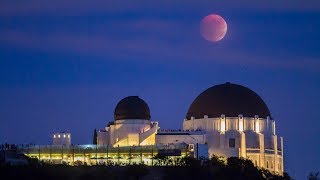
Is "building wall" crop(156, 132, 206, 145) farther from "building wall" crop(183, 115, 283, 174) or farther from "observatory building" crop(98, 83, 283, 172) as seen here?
"building wall" crop(183, 115, 283, 174)

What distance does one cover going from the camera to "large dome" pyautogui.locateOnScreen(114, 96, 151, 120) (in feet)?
644

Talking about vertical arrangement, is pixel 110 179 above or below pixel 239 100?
below

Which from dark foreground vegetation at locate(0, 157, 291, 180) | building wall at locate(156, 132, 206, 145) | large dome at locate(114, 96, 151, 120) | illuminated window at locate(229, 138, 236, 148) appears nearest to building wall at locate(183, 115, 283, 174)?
illuminated window at locate(229, 138, 236, 148)

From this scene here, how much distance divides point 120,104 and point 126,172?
82.9 ft

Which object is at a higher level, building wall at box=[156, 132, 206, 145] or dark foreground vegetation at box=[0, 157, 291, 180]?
building wall at box=[156, 132, 206, 145]

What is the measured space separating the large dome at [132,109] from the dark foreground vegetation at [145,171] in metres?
16.7

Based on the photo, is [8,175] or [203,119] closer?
[8,175]

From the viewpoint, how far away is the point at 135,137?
196 meters

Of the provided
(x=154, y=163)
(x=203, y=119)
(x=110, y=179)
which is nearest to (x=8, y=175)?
(x=110, y=179)

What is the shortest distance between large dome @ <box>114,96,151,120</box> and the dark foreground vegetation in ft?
54.8

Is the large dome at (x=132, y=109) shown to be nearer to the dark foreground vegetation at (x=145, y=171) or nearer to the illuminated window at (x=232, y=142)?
the illuminated window at (x=232, y=142)

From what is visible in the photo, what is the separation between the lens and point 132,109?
196m

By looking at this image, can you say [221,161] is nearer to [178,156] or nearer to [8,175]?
[178,156]

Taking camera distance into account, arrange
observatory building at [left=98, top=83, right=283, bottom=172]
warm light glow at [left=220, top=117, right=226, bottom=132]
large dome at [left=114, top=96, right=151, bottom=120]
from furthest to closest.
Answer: warm light glow at [left=220, top=117, right=226, bottom=132] → large dome at [left=114, top=96, right=151, bottom=120] → observatory building at [left=98, top=83, right=283, bottom=172]
